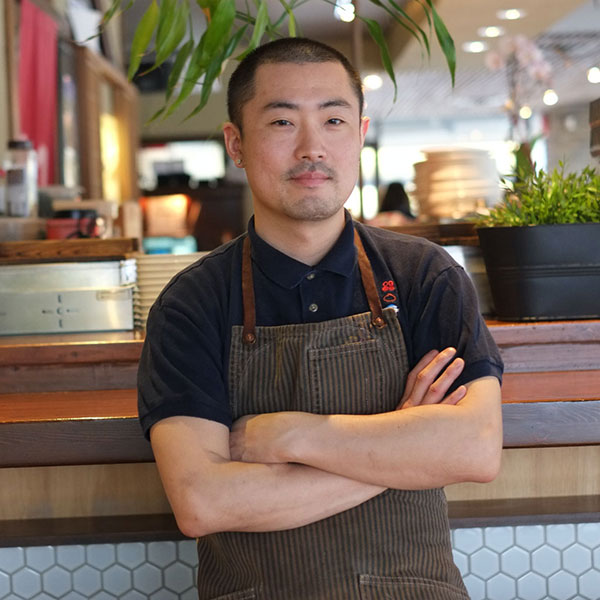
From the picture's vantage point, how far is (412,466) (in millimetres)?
1365

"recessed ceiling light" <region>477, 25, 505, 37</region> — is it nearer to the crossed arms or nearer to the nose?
the nose

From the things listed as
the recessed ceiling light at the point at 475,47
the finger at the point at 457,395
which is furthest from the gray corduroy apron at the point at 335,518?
the recessed ceiling light at the point at 475,47

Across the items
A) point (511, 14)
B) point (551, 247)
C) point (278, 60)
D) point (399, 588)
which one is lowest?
point (399, 588)

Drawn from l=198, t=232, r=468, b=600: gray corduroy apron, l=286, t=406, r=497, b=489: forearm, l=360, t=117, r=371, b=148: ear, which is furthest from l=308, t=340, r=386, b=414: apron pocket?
l=360, t=117, r=371, b=148: ear

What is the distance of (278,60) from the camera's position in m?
1.52

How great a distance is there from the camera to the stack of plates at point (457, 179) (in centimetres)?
348

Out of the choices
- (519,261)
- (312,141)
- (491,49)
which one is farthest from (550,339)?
(491,49)

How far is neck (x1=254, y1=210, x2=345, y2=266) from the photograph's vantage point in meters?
1.54

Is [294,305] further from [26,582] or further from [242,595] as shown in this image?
[26,582]

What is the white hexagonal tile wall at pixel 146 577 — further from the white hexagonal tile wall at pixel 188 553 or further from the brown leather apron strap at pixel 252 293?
the brown leather apron strap at pixel 252 293

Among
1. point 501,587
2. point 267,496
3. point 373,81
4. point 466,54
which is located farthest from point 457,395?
point 373,81

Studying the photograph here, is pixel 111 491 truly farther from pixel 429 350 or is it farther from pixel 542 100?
pixel 542 100

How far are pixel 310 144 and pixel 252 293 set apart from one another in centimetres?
29

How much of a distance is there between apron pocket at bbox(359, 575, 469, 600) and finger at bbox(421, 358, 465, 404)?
0.30 metres
